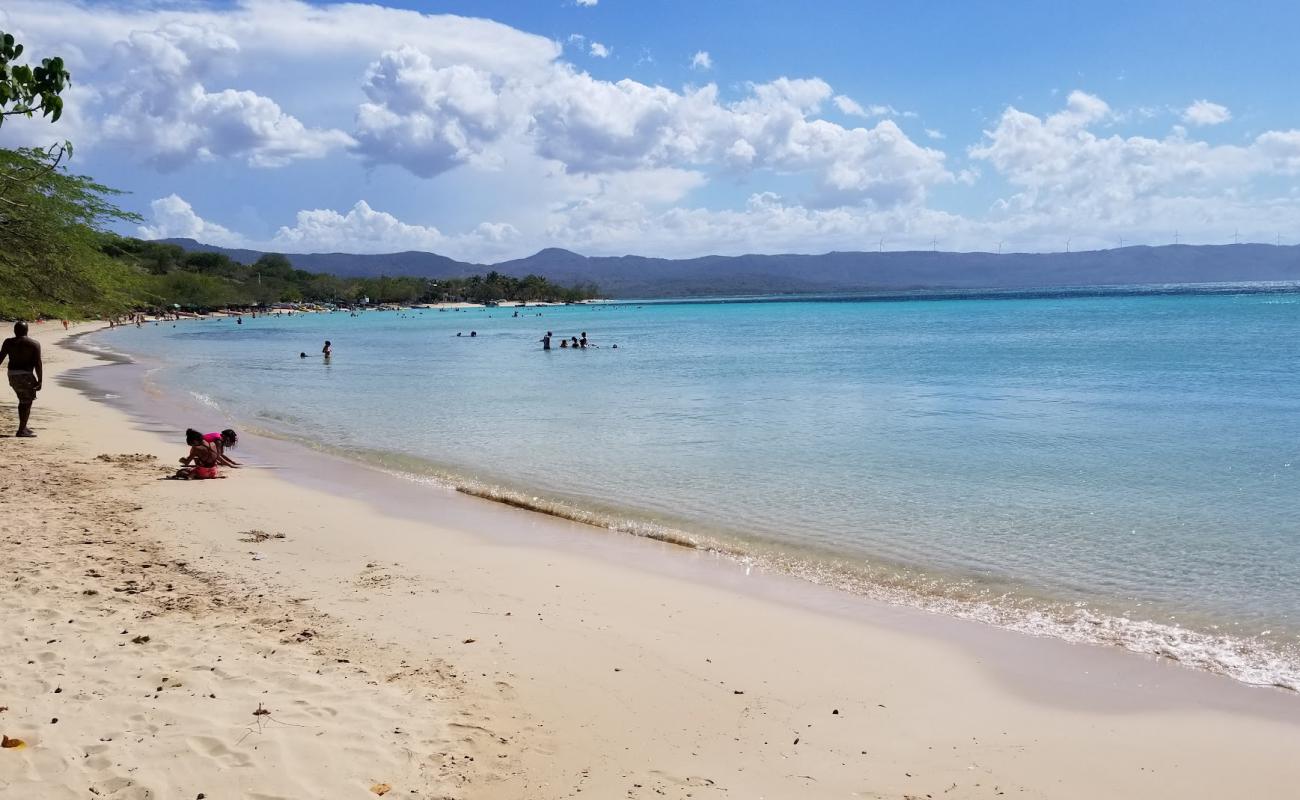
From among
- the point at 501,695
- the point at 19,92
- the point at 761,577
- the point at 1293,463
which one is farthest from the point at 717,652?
the point at 1293,463

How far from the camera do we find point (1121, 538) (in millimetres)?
9320

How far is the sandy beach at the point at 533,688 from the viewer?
3986 mm

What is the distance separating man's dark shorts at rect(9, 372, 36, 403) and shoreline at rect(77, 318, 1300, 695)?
24.3ft

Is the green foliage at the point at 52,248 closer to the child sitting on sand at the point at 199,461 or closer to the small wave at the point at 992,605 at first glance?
the child sitting on sand at the point at 199,461

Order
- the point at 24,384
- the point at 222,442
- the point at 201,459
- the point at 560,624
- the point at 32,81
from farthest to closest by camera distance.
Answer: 1. the point at 24,384
2. the point at 222,442
3. the point at 201,459
4. the point at 560,624
5. the point at 32,81

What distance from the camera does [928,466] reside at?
1362 centimetres

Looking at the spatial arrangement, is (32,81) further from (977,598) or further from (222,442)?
(222,442)

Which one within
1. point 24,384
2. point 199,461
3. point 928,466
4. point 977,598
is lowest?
point 977,598

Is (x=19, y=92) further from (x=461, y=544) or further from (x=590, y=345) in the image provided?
(x=590, y=345)

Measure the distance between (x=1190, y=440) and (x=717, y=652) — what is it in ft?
46.3

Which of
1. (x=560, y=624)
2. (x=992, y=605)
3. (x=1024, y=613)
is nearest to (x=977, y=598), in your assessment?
(x=992, y=605)

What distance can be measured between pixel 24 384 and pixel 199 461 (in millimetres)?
4184

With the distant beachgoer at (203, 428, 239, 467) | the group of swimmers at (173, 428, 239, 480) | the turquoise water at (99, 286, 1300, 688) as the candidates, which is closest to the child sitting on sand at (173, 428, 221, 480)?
the group of swimmers at (173, 428, 239, 480)

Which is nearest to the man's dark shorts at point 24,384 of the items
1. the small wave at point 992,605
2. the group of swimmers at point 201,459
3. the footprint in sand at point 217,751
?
the group of swimmers at point 201,459
